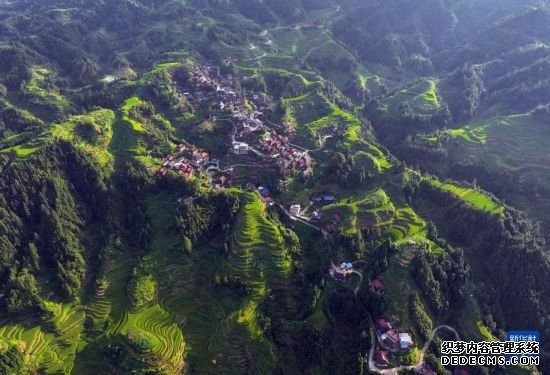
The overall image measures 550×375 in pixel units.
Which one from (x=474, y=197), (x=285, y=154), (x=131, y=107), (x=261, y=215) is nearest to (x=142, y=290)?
(x=261, y=215)

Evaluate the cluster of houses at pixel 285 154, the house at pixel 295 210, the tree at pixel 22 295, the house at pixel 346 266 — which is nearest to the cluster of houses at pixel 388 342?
the house at pixel 346 266

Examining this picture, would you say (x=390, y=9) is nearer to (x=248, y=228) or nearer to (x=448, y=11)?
(x=448, y=11)

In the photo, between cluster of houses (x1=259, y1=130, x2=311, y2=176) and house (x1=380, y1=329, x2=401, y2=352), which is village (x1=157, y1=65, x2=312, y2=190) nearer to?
cluster of houses (x1=259, y1=130, x2=311, y2=176)

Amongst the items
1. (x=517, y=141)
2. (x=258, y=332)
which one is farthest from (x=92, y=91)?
(x=517, y=141)

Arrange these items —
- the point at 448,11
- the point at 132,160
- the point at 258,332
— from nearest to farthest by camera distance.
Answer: the point at 258,332 → the point at 132,160 → the point at 448,11

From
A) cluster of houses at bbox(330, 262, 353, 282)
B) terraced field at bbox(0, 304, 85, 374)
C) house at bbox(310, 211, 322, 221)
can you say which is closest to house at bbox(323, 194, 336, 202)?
house at bbox(310, 211, 322, 221)

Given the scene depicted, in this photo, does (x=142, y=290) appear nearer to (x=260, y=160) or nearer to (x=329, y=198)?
(x=260, y=160)
